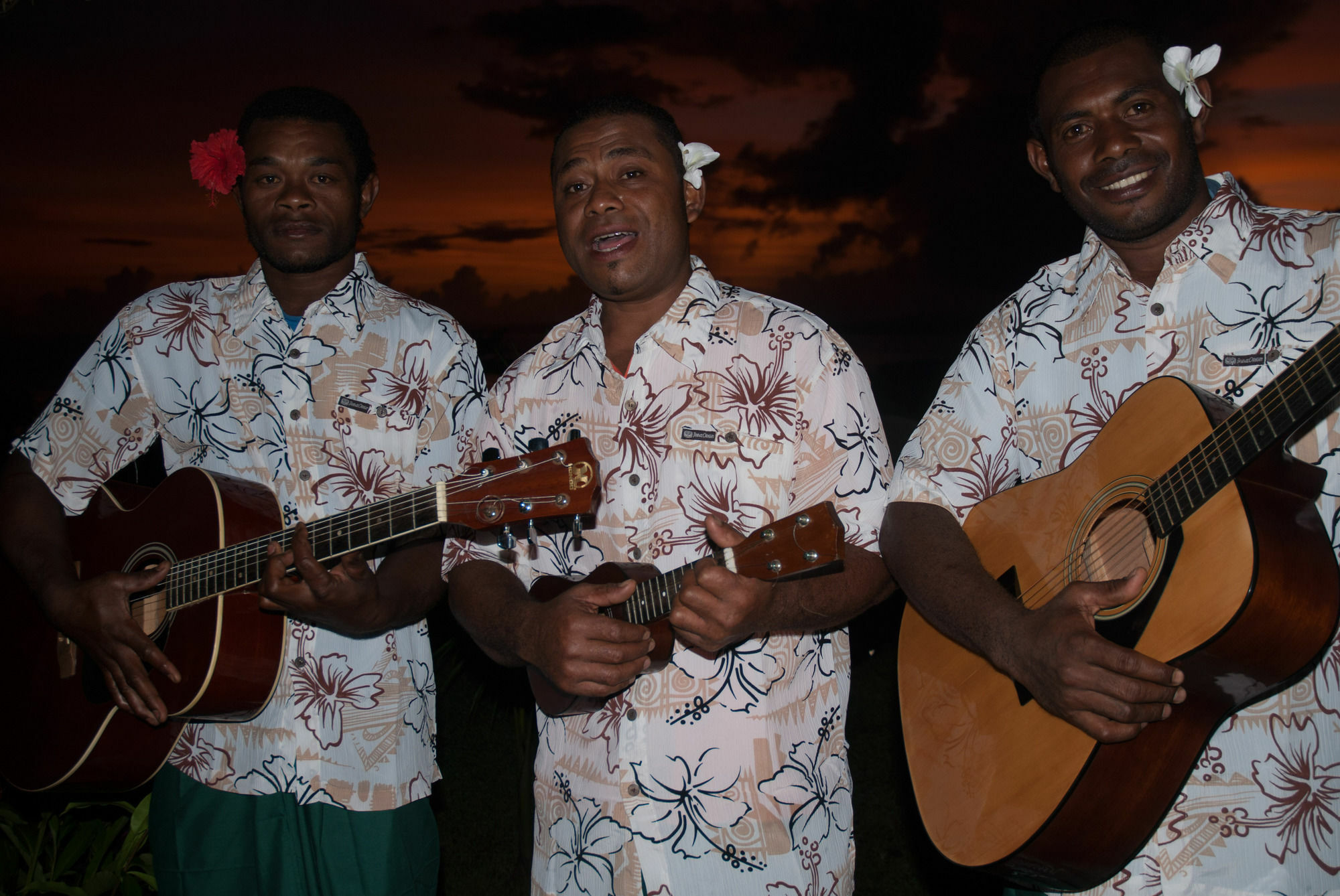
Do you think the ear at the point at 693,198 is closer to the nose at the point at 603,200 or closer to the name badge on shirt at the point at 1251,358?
the nose at the point at 603,200

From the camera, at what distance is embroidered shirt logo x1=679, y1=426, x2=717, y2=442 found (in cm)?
225

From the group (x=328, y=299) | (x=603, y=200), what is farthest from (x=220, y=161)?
(x=603, y=200)

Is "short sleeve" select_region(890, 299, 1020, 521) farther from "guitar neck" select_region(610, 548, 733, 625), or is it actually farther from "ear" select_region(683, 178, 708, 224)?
"ear" select_region(683, 178, 708, 224)

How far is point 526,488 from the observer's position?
213 centimetres

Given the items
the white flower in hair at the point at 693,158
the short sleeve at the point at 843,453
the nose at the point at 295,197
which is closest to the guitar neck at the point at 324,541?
the short sleeve at the point at 843,453

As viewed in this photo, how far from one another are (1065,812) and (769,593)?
694mm

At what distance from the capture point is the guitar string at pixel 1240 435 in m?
1.61

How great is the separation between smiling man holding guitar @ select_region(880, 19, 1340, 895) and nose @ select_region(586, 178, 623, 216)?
3.15ft

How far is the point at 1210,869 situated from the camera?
5.99 ft

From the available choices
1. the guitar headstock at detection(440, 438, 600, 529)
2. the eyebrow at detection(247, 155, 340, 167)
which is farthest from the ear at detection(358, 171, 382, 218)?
the guitar headstock at detection(440, 438, 600, 529)

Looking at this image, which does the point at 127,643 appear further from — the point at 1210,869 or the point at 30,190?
the point at 30,190

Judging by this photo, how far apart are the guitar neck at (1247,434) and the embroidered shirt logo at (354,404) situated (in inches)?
80.6

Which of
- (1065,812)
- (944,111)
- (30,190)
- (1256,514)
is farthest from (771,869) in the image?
(30,190)

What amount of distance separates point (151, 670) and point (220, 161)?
1.60 meters
